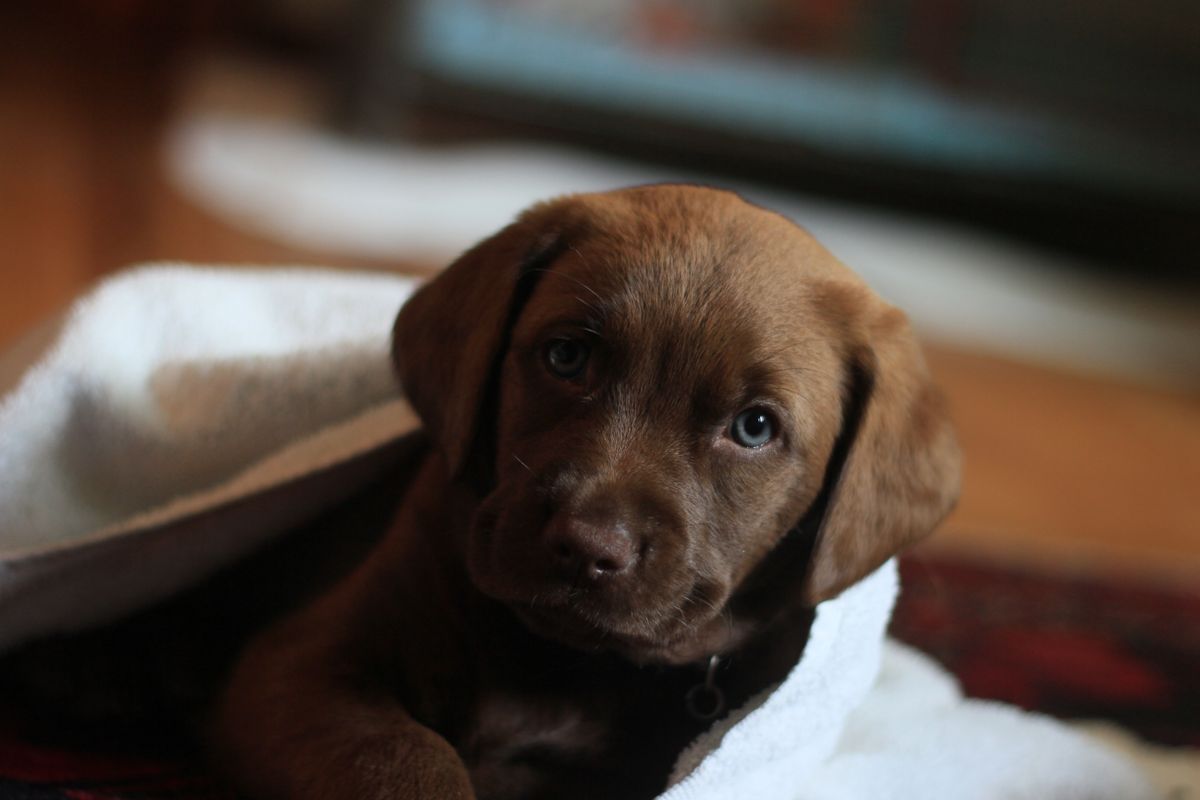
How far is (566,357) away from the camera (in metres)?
1.42

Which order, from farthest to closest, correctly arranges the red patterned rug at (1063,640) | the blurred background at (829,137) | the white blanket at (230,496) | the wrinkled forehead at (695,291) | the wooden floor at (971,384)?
the blurred background at (829,137) < the wooden floor at (971,384) < the red patterned rug at (1063,640) < the white blanket at (230,496) < the wrinkled forehead at (695,291)

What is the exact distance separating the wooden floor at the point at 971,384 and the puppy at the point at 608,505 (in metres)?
1.70

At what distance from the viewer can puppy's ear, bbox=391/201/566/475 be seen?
144cm

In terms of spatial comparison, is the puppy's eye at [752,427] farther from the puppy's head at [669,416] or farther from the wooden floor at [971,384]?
the wooden floor at [971,384]

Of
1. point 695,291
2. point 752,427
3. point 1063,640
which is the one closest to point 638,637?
point 752,427

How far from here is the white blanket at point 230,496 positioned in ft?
4.94

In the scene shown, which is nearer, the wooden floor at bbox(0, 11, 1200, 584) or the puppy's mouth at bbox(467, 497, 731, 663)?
the puppy's mouth at bbox(467, 497, 731, 663)

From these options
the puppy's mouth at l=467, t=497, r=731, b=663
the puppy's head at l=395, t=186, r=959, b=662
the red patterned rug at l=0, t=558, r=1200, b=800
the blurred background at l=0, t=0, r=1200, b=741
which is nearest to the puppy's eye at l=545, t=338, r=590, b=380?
the puppy's head at l=395, t=186, r=959, b=662

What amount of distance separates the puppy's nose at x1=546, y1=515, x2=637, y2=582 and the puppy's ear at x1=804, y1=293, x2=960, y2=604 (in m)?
0.25

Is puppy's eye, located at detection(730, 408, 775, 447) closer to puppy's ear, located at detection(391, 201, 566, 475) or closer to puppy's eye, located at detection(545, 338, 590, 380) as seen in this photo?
puppy's eye, located at detection(545, 338, 590, 380)

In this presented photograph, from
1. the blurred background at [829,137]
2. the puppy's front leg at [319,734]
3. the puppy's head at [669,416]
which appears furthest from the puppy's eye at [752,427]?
the blurred background at [829,137]

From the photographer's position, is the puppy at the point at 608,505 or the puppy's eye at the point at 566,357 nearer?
the puppy at the point at 608,505

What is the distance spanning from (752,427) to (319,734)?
54 centimetres

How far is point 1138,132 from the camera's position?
5.59 m
